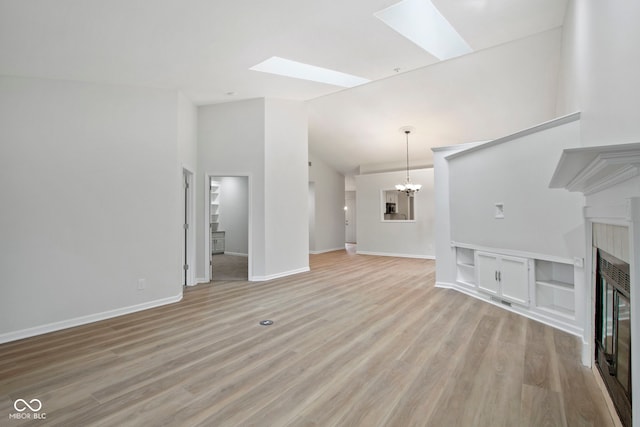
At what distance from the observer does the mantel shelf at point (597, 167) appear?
122cm

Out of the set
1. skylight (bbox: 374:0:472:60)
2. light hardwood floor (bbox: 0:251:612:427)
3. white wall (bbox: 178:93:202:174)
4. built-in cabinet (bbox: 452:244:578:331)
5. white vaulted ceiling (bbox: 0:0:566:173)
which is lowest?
light hardwood floor (bbox: 0:251:612:427)

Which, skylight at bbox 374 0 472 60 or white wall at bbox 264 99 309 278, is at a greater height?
skylight at bbox 374 0 472 60

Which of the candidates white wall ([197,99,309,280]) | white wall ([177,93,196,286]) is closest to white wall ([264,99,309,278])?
white wall ([197,99,309,280])

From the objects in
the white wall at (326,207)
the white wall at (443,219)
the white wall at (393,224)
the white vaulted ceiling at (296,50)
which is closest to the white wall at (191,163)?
the white vaulted ceiling at (296,50)

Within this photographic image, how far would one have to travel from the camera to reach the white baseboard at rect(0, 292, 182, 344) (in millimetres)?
3096

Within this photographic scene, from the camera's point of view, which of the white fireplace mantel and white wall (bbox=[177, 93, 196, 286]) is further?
white wall (bbox=[177, 93, 196, 286])

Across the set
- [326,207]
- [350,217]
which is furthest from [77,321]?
[350,217]

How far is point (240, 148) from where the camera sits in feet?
18.8

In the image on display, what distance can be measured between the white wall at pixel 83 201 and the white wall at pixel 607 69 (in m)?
4.61

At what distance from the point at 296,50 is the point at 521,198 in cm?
328

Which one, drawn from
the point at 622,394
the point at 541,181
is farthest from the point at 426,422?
the point at 541,181

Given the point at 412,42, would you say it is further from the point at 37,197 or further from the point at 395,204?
the point at 395,204

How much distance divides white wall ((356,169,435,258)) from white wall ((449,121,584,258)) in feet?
Result: 12.7

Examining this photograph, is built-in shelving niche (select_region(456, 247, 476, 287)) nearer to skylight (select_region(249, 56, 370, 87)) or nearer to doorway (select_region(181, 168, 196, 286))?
skylight (select_region(249, 56, 370, 87))
